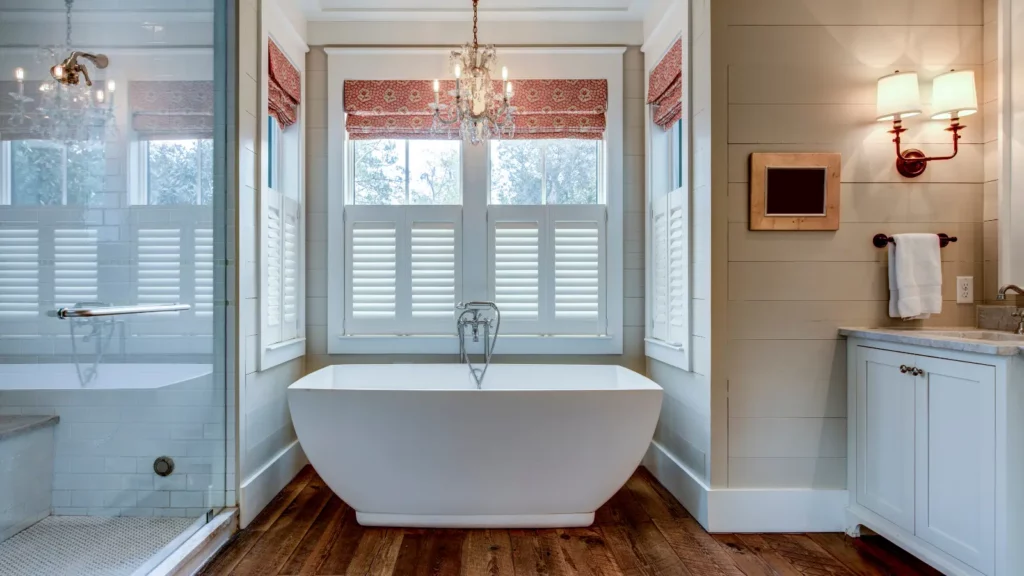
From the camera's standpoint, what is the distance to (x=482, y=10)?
2.96 meters

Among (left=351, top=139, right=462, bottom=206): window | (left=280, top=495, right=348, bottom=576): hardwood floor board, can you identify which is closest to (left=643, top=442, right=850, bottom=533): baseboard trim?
(left=280, top=495, right=348, bottom=576): hardwood floor board

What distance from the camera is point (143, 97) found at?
6.55ft

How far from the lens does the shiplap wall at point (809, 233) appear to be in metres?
2.26

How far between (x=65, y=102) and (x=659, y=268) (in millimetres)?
2626

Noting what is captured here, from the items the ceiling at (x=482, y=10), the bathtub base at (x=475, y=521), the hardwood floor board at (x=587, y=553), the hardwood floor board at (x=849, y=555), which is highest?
the ceiling at (x=482, y=10)

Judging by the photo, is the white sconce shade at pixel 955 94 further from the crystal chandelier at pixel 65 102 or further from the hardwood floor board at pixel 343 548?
the crystal chandelier at pixel 65 102

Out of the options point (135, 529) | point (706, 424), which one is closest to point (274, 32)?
point (135, 529)

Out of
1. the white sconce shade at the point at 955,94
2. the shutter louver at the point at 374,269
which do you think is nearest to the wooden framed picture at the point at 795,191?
the white sconce shade at the point at 955,94

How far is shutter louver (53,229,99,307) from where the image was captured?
169cm

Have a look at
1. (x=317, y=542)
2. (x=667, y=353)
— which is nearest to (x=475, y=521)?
(x=317, y=542)

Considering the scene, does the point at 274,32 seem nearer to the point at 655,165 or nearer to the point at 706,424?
the point at 655,165

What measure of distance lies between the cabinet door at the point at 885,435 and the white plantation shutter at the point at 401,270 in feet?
6.65

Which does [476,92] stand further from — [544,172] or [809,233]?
[809,233]

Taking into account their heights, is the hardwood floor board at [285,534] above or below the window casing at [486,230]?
below
